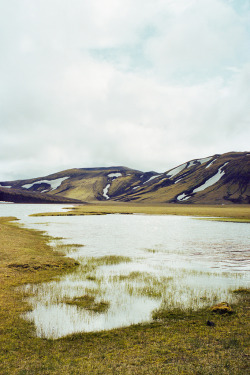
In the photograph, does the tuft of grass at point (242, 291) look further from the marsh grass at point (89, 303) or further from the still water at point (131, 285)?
the marsh grass at point (89, 303)

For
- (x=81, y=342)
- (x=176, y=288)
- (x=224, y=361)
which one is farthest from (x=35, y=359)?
(x=176, y=288)

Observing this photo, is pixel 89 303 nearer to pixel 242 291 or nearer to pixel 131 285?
pixel 131 285

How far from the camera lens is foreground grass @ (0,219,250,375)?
27.0 feet

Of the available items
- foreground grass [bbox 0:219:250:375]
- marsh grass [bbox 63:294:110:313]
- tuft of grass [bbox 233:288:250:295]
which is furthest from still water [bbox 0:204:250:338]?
foreground grass [bbox 0:219:250:375]

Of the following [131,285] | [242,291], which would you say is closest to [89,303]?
[131,285]

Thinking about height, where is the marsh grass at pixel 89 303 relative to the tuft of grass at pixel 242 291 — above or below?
above

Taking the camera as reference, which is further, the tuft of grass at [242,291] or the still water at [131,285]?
the tuft of grass at [242,291]

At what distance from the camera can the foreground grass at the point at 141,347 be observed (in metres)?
8.24

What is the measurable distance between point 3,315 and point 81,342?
4618 mm

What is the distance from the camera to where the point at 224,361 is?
8484 mm

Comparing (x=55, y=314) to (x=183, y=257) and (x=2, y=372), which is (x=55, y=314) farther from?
(x=183, y=257)

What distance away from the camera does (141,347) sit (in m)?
9.76

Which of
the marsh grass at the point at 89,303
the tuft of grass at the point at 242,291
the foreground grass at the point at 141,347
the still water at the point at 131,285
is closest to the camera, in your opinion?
the foreground grass at the point at 141,347

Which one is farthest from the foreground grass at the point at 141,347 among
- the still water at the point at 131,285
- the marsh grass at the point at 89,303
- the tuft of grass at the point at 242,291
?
the tuft of grass at the point at 242,291
